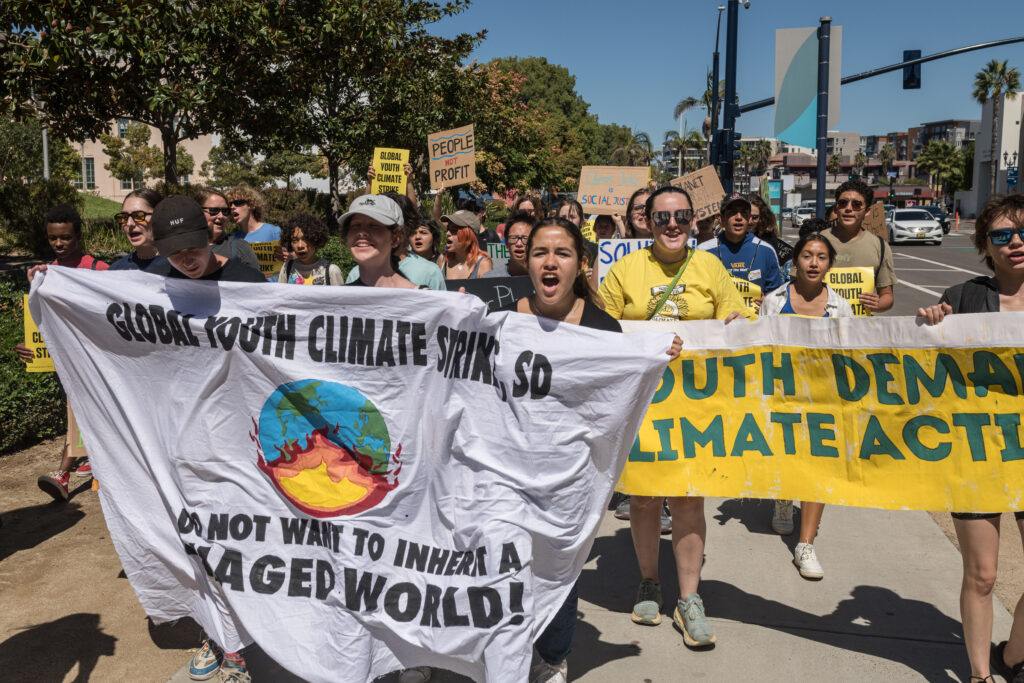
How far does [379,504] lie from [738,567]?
2.42 meters

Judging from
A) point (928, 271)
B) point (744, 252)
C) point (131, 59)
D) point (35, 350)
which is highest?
point (131, 59)

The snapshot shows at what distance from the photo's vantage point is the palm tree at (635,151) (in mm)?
92106

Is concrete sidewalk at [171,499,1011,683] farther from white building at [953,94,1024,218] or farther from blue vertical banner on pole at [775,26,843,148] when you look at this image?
white building at [953,94,1024,218]

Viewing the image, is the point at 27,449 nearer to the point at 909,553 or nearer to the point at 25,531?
the point at 25,531

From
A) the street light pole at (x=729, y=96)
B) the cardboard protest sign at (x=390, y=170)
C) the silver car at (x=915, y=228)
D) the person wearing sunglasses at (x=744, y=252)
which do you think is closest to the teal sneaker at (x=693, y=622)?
the person wearing sunglasses at (x=744, y=252)

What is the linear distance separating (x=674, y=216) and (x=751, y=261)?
226 centimetres

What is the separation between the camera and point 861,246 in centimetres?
554

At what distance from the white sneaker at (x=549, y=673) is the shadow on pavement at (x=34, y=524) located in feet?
10.4

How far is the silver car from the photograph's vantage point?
36.3 metres

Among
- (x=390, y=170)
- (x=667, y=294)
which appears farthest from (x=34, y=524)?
(x=390, y=170)

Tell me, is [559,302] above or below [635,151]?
below

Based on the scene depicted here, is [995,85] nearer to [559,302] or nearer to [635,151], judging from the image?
[635,151]

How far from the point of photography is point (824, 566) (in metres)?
4.84

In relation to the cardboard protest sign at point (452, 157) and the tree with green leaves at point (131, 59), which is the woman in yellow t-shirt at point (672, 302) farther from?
the tree with green leaves at point (131, 59)
